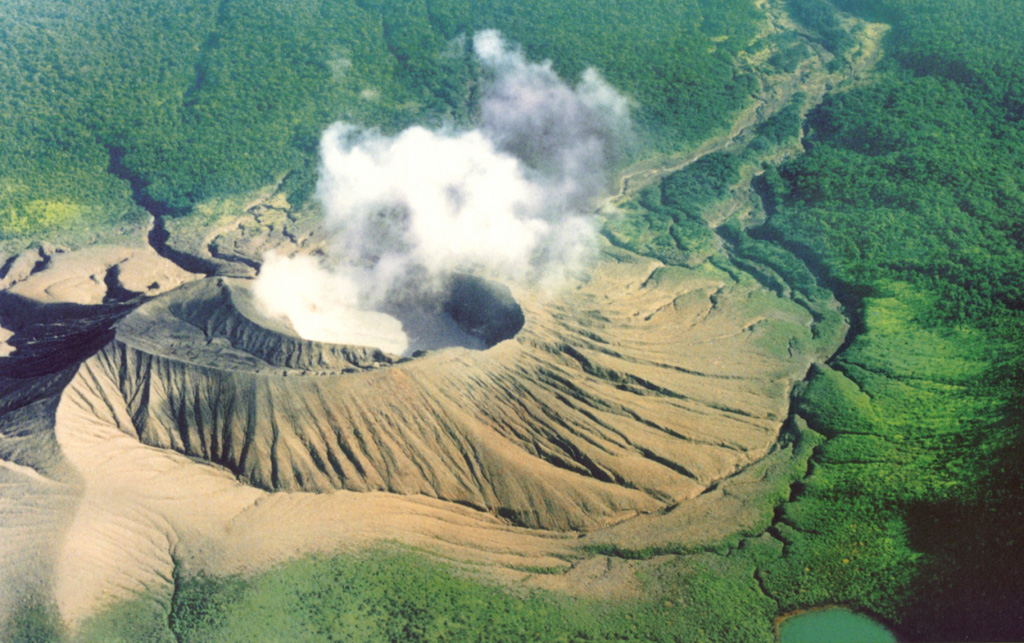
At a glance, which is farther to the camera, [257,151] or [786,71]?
[786,71]

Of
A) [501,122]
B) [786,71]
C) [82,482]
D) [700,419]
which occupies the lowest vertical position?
[82,482]

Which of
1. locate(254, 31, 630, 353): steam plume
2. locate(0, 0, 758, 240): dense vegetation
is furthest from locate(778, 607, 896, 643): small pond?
locate(0, 0, 758, 240): dense vegetation

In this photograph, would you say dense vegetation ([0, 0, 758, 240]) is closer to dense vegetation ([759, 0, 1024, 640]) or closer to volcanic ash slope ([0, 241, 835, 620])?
dense vegetation ([759, 0, 1024, 640])

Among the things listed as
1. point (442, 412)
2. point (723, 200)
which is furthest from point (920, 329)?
point (442, 412)

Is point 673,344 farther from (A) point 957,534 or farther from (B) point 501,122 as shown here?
(B) point 501,122

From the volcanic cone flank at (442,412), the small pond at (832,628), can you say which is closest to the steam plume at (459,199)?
the volcanic cone flank at (442,412)

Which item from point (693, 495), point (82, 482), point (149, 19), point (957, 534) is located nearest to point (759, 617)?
point (693, 495)

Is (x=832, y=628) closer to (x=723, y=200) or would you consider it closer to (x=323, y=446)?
(x=323, y=446)
